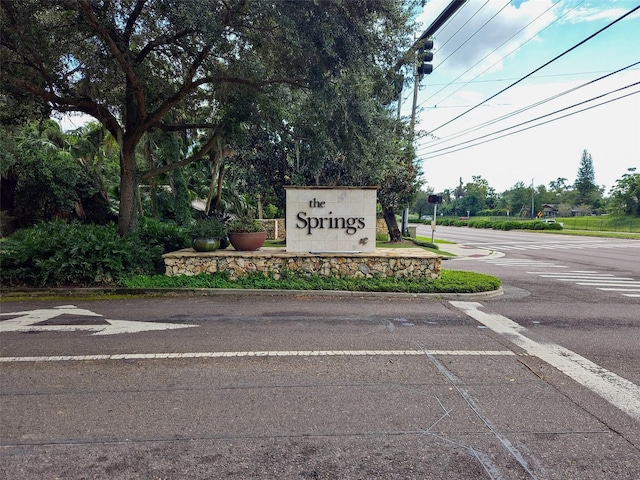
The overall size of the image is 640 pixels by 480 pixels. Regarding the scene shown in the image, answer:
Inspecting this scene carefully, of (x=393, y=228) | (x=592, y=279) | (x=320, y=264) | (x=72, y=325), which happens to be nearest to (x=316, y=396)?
(x=72, y=325)

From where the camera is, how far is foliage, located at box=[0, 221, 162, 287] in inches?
346

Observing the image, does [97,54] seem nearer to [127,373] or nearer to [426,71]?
[127,373]

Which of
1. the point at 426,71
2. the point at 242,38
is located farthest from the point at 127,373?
the point at 426,71

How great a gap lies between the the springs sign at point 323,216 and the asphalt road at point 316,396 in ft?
11.6

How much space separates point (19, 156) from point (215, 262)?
14.3 metres

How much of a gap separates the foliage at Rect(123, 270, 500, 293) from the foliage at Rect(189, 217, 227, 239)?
107 centimetres

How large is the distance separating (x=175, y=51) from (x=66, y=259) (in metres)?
5.53

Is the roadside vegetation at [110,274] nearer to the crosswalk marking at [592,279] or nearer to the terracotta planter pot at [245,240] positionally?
the terracotta planter pot at [245,240]

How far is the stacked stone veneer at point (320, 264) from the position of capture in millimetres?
9805

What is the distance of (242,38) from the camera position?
8711mm

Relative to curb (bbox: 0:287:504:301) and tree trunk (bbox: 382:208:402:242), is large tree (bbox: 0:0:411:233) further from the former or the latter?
tree trunk (bbox: 382:208:402:242)

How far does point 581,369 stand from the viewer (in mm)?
4570

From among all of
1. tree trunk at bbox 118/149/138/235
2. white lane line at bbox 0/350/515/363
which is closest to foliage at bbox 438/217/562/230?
tree trunk at bbox 118/149/138/235

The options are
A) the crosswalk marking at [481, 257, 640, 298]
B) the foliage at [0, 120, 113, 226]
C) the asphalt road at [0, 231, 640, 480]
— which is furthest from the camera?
the foliage at [0, 120, 113, 226]
